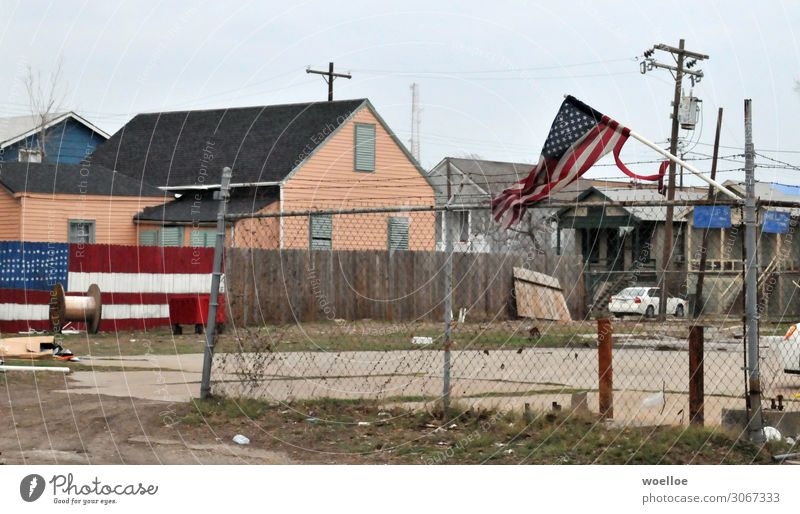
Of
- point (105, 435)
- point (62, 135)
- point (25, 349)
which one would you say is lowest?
point (105, 435)

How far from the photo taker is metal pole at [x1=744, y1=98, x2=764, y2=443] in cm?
933

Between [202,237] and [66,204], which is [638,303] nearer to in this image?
[202,237]

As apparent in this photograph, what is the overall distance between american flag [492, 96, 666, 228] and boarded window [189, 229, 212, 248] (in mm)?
25945

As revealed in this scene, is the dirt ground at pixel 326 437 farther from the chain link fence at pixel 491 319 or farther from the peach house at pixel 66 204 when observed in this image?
the peach house at pixel 66 204

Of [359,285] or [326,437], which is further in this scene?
[359,285]

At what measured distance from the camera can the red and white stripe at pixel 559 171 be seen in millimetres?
9852

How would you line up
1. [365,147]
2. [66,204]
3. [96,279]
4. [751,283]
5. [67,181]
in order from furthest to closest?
Answer: [365,147] → [67,181] → [66,204] → [96,279] → [751,283]

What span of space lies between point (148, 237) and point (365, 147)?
24.5 feet

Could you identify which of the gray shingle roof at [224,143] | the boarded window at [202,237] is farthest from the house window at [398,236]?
the boarded window at [202,237]

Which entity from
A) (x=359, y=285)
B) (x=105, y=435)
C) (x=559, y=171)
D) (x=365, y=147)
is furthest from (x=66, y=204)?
(x=559, y=171)

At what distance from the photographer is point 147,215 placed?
35.1m

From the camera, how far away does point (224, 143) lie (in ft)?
127

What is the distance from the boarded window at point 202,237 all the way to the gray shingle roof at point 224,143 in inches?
79.2

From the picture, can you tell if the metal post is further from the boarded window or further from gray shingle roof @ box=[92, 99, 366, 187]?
gray shingle roof @ box=[92, 99, 366, 187]
